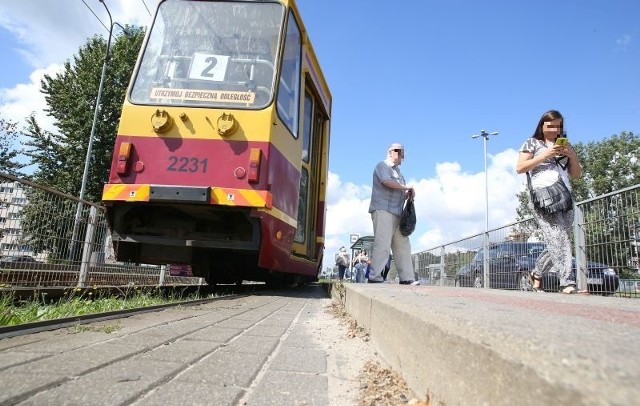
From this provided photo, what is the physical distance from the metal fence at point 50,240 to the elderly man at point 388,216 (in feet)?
12.0

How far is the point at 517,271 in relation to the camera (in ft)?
23.1

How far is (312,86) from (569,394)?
7.74m

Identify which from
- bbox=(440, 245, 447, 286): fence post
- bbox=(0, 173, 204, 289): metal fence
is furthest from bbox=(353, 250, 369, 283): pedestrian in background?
bbox=(0, 173, 204, 289): metal fence

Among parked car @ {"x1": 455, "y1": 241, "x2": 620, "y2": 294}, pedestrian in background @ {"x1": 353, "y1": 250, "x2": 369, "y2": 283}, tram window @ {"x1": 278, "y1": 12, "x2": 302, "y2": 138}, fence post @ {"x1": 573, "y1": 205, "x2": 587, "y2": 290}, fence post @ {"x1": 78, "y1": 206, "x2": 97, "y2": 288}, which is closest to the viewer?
parked car @ {"x1": 455, "y1": 241, "x2": 620, "y2": 294}

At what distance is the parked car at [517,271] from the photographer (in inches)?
207

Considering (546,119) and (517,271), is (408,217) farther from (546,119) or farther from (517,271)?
(546,119)

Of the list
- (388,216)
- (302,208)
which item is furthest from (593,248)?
(302,208)

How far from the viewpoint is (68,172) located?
26.3 meters

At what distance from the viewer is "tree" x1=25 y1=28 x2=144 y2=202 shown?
26.2 meters

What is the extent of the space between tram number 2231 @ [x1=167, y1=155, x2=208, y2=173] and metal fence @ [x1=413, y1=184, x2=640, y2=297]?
451 cm

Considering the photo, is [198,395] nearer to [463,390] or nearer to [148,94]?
[463,390]

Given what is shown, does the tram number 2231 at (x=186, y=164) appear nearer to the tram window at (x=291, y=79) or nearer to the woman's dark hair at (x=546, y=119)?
the tram window at (x=291, y=79)

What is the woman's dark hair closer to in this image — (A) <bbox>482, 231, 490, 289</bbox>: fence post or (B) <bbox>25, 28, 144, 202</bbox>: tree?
(A) <bbox>482, 231, 490, 289</bbox>: fence post

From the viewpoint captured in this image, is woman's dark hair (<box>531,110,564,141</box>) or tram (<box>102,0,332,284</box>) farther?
tram (<box>102,0,332,284</box>)
